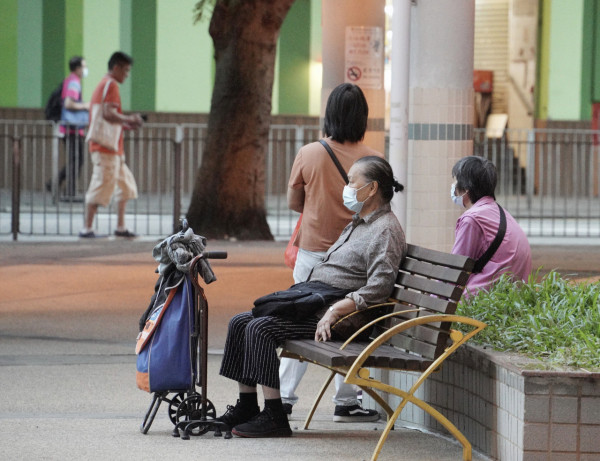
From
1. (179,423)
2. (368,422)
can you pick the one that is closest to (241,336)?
(179,423)

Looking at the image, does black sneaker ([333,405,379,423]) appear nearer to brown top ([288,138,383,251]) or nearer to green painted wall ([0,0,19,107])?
brown top ([288,138,383,251])

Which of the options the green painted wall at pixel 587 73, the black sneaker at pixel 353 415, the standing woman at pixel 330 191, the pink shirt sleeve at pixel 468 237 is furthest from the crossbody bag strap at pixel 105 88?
the green painted wall at pixel 587 73

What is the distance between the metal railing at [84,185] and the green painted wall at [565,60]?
18.3 ft

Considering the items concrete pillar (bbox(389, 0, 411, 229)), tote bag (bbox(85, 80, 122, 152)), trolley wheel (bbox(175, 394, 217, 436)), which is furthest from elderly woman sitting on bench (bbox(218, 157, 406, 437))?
tote bag (bbox(85, 80, 122, 152))

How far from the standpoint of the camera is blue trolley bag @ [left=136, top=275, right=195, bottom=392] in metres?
6.21

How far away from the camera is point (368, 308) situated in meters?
6.10

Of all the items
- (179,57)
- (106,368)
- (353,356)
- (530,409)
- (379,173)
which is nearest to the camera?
(530,409)

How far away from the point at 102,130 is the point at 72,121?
5.18m

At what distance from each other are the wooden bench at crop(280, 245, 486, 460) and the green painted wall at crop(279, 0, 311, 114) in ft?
62.5

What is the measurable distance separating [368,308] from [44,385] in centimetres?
234

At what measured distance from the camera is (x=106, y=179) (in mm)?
15039

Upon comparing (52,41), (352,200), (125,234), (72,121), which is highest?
(52,41)

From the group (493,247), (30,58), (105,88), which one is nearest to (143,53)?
(30,58)

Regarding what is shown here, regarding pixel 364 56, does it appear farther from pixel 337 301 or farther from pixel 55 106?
pixel 55 106
